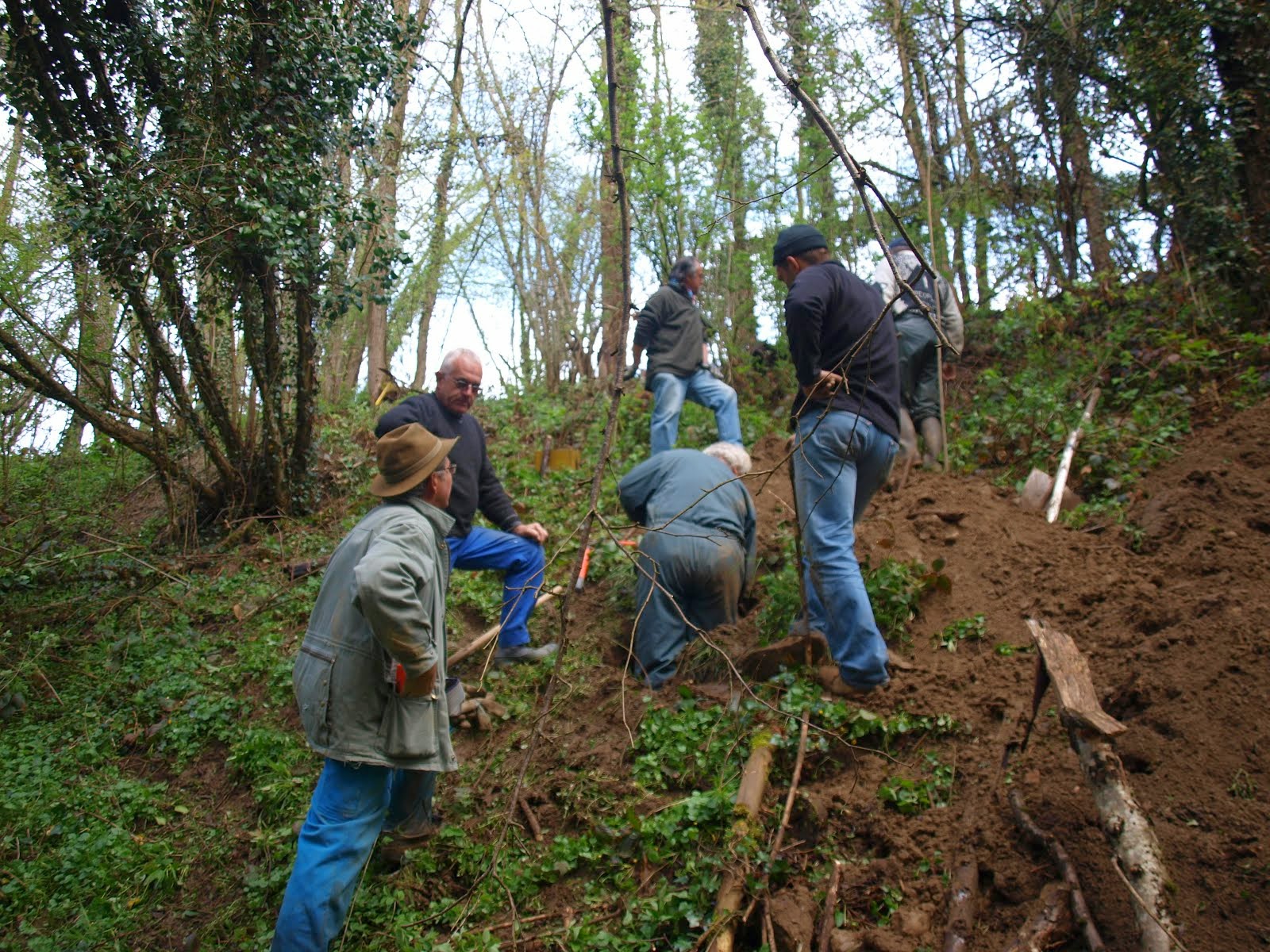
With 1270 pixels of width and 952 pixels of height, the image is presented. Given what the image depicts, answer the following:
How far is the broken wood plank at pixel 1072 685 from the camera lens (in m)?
2.80

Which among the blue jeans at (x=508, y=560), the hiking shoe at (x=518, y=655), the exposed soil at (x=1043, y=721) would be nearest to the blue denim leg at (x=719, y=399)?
the exposed soil at (x=1043, y=721)

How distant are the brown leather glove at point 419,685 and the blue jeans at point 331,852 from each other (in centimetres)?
30

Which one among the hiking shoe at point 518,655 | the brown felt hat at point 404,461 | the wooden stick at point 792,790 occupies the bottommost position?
the wooden stick at point 792,790

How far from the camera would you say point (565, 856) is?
12.3 ft

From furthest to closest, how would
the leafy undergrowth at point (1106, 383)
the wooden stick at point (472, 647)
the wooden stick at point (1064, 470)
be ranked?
the leafy undergrowth at point (1106, 383)
the wooden stick at point (1064, 470)
the wooden stick at point (472, 647)

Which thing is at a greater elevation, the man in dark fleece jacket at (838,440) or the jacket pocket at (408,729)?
the man in dark fleece jacket at (838,440)

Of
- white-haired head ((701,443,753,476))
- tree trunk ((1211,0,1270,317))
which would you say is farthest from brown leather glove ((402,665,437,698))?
tree trunk ((1211,0,1270,317))

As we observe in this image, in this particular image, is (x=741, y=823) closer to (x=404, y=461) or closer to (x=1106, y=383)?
(x=404, y=461)

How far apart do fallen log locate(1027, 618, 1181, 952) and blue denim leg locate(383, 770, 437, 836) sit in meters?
2.46

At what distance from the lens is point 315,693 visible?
10.7ft

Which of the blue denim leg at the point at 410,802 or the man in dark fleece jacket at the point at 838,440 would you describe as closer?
the blue denim leg at the point at 410,802

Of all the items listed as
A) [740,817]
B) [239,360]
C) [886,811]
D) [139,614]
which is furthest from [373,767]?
[239,360]

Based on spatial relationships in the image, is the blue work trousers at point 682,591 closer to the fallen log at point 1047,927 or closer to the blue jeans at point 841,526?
the blue jeans at point 841,526

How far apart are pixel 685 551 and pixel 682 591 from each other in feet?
0.95
